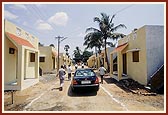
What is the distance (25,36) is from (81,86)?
7358 mm

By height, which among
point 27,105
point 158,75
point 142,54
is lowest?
point 27,105

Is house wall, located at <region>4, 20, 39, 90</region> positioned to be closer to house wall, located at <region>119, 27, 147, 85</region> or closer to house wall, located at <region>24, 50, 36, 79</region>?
house wall, located at <region>24, 50, 36, 79</region>

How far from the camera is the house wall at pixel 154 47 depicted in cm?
1133

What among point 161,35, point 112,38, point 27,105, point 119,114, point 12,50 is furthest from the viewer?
point 112,38

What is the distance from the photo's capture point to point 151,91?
10.2 m

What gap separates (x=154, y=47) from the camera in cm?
1141

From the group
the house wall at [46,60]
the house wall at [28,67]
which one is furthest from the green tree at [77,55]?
the house wall at [28,67]

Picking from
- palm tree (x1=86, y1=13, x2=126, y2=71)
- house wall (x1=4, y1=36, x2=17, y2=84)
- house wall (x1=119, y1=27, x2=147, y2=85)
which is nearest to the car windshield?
house wall (x1=119, y1=27, x2=147, y2=85)

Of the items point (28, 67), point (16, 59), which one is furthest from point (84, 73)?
point (28, 67)

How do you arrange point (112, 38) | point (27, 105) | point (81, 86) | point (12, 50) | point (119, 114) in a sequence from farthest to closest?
point (112, 38)
point (12, 50)
point (81, 86)
point (27, 105)
point (119, 114)

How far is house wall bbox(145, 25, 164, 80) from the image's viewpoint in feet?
37.2

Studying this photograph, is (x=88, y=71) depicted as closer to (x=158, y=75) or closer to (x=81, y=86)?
(x=81, y=86)

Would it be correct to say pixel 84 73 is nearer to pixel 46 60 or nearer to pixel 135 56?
pixel 135 56

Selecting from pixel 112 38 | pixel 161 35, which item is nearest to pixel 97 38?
pixel 112 38
